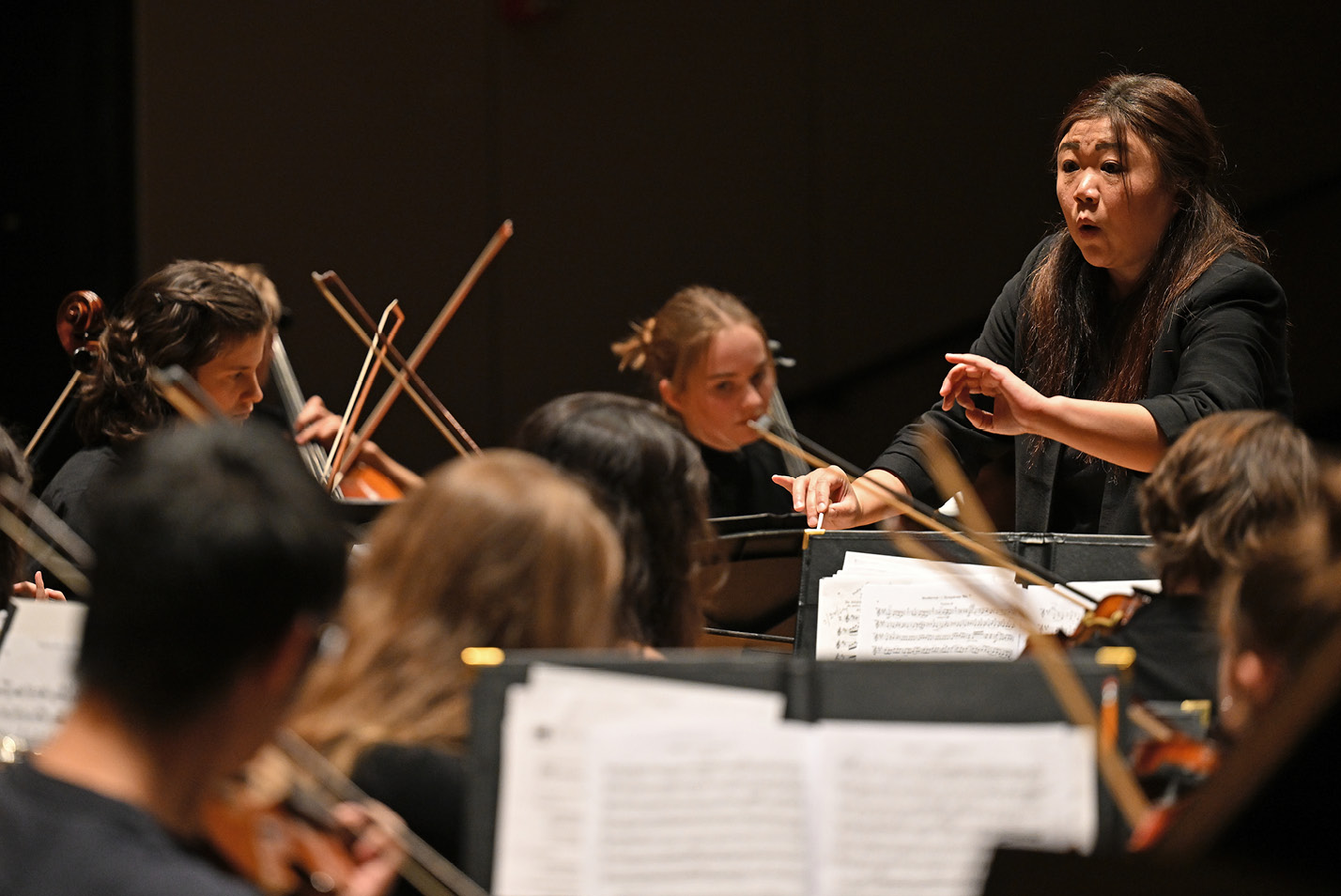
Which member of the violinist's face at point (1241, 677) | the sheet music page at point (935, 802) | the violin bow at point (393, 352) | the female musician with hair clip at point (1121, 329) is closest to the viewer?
the violinist's face at point (1241, 677)

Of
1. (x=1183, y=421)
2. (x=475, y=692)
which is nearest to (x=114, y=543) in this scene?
(x=475, y=692)

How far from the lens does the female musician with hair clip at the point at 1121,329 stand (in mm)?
2131

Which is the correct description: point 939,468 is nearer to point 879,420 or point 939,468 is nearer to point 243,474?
point 243,474

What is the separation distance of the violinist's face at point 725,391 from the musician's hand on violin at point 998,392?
4.04 ft

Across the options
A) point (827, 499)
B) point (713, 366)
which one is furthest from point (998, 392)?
point (713, 366)

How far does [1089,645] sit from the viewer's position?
1.59 meters

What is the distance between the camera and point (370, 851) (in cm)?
108

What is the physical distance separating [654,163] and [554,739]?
11.5 ft

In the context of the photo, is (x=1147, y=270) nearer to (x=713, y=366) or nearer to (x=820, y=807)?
(x=713, y=366)

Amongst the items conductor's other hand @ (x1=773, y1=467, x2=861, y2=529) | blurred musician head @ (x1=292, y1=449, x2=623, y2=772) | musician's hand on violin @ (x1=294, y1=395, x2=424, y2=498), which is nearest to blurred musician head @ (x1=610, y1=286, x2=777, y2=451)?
musician's hand on violin @ (x1=294, y1=395, x2=424, y2=498)

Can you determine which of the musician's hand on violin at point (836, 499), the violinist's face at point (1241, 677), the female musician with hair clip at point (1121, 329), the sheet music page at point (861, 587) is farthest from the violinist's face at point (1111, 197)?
the violinist's face at point (1241, 677)

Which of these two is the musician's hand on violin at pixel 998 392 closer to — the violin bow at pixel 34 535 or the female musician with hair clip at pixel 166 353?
the violin bow at pixel 34 535

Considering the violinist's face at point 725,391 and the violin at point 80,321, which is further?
the violinist's face at point 725,391

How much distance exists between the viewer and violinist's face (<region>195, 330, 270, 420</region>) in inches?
102
